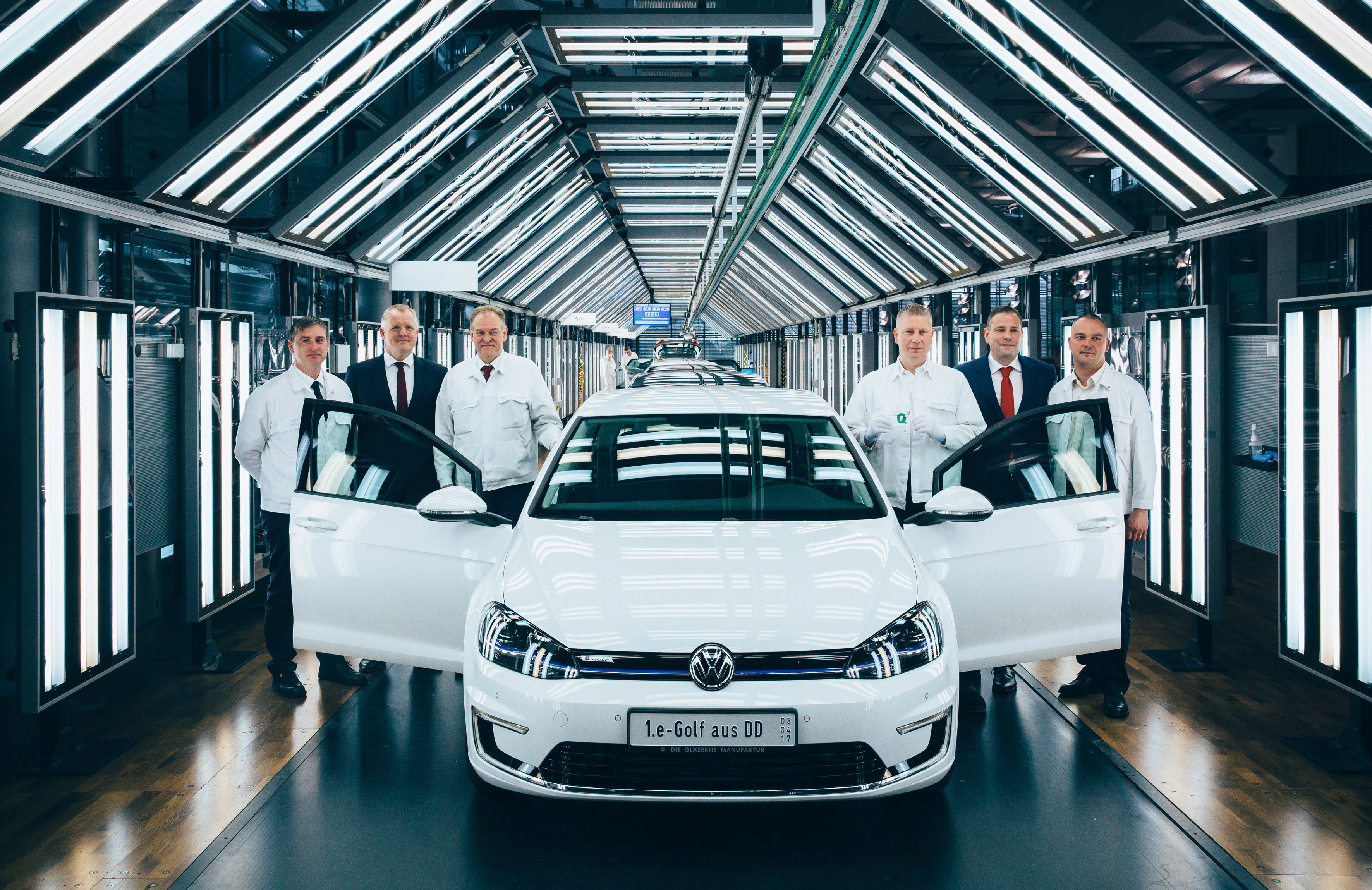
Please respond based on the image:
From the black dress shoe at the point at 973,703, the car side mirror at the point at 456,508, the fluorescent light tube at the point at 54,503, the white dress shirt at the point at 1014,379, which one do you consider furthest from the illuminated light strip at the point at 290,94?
the black dress shoe at the point at 973,703

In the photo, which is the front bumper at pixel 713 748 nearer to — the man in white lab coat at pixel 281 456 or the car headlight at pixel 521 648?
the car headlight at pixel 521 648

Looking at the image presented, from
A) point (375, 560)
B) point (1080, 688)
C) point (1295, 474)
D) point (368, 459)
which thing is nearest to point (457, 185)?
point (368, 459)

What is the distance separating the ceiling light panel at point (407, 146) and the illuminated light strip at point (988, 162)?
8.85 ft

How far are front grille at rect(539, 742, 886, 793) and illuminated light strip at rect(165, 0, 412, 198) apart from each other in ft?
12.4

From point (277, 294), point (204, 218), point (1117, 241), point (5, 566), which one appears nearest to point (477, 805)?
point (5, 566)

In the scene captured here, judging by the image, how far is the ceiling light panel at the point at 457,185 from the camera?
316 inches

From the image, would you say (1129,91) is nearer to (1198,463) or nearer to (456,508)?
(1198,463)

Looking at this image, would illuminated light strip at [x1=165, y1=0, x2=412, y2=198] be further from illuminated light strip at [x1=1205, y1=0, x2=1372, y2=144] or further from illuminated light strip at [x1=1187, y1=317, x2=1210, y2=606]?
illuminated light strip at [x1=1187, y1=317, x2=1210, y2=606]

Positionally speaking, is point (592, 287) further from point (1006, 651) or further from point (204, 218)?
point (1006, 651)

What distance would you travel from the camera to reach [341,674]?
4.34 meters

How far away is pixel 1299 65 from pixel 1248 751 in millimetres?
2624

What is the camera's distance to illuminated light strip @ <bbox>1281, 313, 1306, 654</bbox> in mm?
3637

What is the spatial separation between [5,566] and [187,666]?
4.29 ft

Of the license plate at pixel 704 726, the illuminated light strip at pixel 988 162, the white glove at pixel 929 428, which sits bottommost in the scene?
the license plate at pixel 704 726
